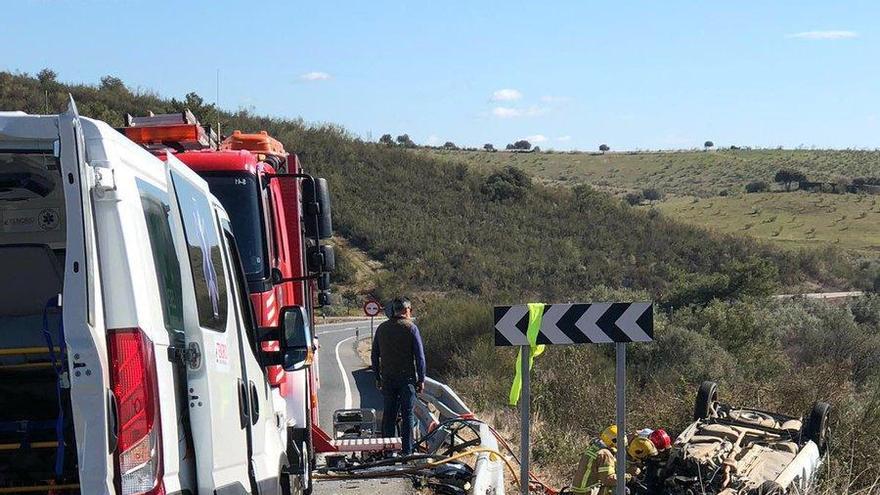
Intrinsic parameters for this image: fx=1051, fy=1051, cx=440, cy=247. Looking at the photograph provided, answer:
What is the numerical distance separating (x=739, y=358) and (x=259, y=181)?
12.5 meters

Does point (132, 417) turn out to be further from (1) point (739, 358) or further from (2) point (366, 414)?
(1) point (739, 358)

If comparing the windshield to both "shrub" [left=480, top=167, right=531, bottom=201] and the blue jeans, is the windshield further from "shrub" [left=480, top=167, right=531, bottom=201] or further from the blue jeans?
"shrub" [left=480, top=167, right=531, bottom=201]

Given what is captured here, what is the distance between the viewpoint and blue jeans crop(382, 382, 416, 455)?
10.4 m

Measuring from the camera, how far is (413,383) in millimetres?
10594

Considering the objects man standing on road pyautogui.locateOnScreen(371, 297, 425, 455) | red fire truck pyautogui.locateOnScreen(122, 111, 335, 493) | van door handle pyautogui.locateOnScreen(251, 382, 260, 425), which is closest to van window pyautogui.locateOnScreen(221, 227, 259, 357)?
van door handle pyautogui.locateOnScreen(251, 382, 260, 425)

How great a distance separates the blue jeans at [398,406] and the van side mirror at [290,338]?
4.81 meters

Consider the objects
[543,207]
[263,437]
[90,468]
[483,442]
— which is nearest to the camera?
[90,468]

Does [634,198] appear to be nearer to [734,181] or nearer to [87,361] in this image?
[734,181]

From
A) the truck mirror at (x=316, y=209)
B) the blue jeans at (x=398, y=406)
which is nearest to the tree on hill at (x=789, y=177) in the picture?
the blue jeans at (x=398, y=406)

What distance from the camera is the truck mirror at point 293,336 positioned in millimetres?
5574

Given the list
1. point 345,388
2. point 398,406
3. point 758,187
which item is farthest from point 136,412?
point 758,187

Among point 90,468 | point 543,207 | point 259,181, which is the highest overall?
point 259,181

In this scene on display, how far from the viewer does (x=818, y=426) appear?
9.56 metres

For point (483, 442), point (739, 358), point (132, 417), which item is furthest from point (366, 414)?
point (739, 358)
